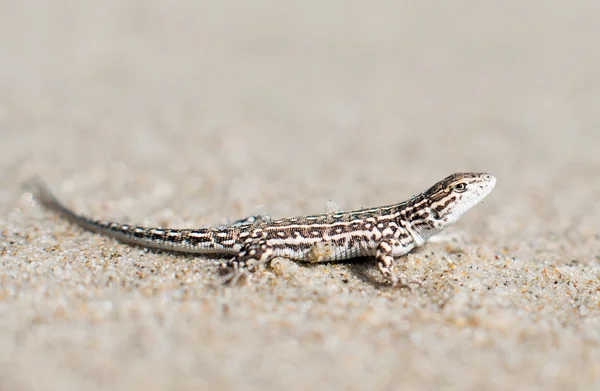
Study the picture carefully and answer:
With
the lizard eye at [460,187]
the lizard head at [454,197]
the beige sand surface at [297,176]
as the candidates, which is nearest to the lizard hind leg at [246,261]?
the beige sand surface at [297,176]

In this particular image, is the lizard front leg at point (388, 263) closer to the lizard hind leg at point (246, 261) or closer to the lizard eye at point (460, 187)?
the lizard eye at point (460, 187)

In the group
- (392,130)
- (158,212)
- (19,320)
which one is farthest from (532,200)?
(19,320)

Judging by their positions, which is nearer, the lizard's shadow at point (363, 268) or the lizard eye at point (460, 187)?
the lizard's shadow at point (363, 268)

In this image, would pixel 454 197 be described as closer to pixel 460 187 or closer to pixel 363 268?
pixel 460 187

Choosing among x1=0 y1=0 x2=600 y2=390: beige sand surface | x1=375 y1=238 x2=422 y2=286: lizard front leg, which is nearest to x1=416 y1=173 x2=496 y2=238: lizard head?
x1=375 y1=238 x2=422 y2=286: lizard front leg

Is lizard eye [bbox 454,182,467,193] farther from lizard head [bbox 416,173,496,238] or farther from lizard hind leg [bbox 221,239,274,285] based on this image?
lizard hind leg [bbox 221,239,274,285]

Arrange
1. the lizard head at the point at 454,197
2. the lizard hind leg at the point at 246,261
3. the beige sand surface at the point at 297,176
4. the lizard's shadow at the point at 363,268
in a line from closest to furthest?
the beige sand surface at the point at 297,176, the lizard hind leg at the point at 246,261, the lizard's shadow at the point at 363,268, the lizard head at the point at 454,197

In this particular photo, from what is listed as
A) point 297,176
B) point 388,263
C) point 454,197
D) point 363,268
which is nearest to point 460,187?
point 454,197
